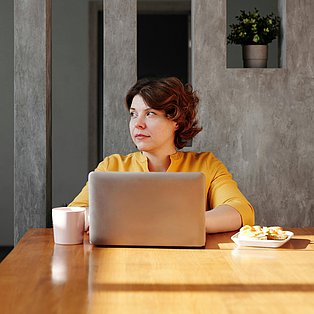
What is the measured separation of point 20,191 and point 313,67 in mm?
1696

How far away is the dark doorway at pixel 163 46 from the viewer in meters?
7.54

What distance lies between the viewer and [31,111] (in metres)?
3.58

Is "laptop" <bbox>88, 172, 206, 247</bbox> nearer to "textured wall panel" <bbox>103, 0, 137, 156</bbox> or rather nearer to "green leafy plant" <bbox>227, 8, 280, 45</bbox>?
"textured wall panel" <bbox>103, 0, 137, 156</bbox>

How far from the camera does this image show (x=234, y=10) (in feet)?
19.1

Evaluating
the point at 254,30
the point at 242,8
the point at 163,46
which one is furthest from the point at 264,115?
the point at 163,46

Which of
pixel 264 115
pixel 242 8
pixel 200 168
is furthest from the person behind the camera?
pixel 242 8

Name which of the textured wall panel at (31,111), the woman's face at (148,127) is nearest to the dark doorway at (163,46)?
the textured wall panel at (31,111)

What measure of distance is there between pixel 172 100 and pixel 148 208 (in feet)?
2.74

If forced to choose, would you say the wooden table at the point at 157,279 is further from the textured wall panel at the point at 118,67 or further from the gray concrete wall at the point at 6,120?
the gray concrete wall at the point at 6,120

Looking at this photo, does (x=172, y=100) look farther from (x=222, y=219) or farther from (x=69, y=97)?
(x=69, y=97)

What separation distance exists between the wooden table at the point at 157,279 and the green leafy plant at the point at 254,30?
1.92 m

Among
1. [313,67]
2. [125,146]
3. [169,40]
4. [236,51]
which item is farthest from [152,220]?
[169,40]

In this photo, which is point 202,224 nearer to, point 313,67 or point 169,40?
point 313,67

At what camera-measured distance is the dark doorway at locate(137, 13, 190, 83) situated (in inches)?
297
